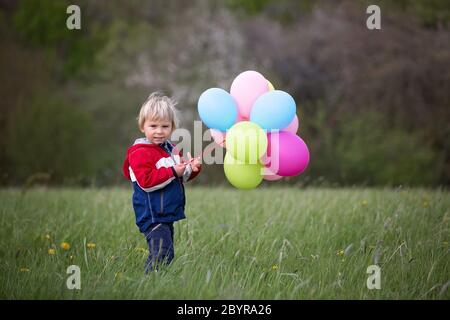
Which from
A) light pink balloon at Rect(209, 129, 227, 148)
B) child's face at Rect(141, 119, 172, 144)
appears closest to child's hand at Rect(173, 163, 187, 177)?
child's face at Rect(141, 119, 172, 144)

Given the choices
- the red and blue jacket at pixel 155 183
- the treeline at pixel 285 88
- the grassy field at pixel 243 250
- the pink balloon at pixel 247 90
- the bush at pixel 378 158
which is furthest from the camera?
the treeline at pixel 285 88

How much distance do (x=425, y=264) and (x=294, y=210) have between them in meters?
1.61

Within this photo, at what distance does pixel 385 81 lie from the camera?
13.2m

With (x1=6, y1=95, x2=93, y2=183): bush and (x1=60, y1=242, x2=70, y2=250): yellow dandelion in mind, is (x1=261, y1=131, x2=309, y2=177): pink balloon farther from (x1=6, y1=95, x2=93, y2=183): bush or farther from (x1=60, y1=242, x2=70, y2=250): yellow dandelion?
(x1=6, y1=95, x2=93, y2=183): bush

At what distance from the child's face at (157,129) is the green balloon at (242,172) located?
0.41 m

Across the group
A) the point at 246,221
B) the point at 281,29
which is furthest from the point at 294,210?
the point at 281,29

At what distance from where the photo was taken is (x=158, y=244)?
12.2ft

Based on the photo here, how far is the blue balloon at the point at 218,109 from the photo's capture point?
3.84 m

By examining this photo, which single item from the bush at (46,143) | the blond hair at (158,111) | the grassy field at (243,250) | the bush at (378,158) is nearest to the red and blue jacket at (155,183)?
the blond hair at (158,111)

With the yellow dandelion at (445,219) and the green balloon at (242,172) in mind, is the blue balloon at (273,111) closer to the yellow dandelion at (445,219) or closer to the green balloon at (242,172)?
the green balloon at (242,172)

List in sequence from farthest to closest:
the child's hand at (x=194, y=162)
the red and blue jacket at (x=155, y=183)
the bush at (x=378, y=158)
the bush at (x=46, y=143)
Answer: the bush at (x=46, y=143) → the bush at (x=378, y=158) → the child's hand at (x=194, y=162) → the red and blue jacket at (x=155, y=183)

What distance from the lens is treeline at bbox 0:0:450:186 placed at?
12.8m
